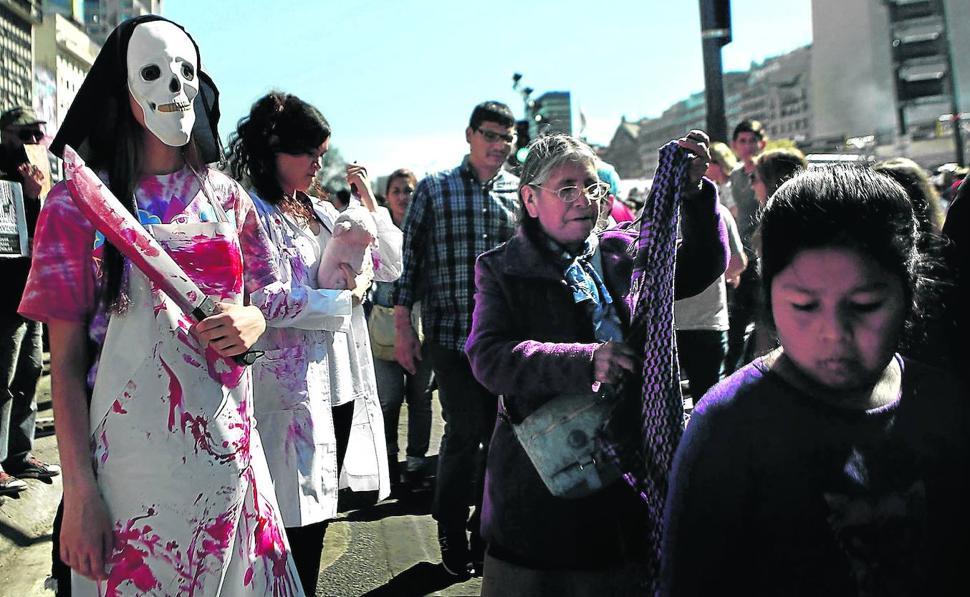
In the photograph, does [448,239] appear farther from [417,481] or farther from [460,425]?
[417,481]

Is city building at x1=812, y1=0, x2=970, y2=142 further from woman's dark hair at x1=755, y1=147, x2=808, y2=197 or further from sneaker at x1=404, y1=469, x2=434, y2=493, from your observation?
sneaker at x1=404, y1=469, x2=434, y2=493

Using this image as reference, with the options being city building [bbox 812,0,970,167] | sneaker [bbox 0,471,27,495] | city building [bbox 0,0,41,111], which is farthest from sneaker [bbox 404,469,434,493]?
city building [bbox 812,0,970,167]

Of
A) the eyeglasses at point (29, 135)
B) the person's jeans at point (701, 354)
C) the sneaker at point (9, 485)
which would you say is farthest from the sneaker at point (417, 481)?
the eyeglasses at point (29, 135)

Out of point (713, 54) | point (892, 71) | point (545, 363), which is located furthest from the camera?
point (892, 71)

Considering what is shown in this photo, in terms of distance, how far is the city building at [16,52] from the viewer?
7914 mm

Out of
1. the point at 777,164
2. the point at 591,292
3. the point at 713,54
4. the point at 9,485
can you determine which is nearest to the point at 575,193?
the point at 591,292

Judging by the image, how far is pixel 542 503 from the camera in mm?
2266

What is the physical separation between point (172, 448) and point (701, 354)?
348 cm

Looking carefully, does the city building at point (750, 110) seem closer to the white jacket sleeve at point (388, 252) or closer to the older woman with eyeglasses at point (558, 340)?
the white jacket sleeve at point (388, 252)

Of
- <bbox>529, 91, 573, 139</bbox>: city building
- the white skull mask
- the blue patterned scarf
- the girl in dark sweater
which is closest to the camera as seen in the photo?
the girl in dark sweater

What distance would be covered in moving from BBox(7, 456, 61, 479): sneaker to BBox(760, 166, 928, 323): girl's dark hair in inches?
190

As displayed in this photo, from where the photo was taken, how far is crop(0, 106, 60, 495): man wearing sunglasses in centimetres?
491

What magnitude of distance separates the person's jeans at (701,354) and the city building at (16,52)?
6.03 meters

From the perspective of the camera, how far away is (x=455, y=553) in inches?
160
